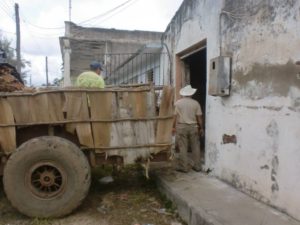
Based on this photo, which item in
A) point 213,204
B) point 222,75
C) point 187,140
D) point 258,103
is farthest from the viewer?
point 187,140

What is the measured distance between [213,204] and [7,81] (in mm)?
3383

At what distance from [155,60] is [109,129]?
20.4ft

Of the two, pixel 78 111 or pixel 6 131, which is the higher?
pixel 78 111

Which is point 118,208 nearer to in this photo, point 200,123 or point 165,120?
point 165,120

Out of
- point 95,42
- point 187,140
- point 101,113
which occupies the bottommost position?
point 187,140

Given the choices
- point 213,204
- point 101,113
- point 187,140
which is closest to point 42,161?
point 101,113

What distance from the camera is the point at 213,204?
4.81 m

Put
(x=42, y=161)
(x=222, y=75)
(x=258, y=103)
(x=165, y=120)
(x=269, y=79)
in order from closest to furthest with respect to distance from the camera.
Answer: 1. (x=269, y=79)
2. (x=258, y=103)
3. (x=42, y=161)
4. (x=165, y=120)
5. (x=222, y=75)

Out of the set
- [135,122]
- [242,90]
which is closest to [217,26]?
[242,90]

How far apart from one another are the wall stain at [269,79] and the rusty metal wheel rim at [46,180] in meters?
2.71

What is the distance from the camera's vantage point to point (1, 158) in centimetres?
521

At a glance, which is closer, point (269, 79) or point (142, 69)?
point (269, 79)

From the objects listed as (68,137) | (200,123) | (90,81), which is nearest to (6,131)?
(68,137)

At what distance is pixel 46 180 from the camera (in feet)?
16.8
